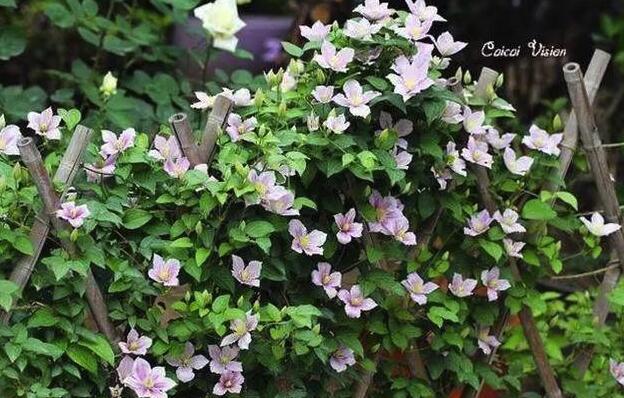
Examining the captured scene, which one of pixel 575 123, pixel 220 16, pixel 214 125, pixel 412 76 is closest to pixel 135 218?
pixel 214 125

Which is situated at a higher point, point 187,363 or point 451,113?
point 451,113

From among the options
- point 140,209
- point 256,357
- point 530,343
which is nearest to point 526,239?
point 530,343

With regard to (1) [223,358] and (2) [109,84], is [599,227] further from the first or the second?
(2) [109,84]

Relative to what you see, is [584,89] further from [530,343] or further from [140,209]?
[140,209]

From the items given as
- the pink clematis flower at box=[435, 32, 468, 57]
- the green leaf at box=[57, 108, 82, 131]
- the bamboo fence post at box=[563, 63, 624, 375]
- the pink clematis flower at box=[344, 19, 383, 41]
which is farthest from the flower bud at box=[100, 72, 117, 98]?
the bamboo fence post at box=[563, 63, 624, 375]

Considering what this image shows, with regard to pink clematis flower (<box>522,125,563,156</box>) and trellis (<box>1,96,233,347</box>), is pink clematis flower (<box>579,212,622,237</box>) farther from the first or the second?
trellis (<box>1,96,233,347</box>)

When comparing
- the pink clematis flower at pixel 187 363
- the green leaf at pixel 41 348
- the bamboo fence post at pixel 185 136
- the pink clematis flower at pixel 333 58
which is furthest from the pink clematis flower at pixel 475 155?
the green leaf at pixel 41 348
